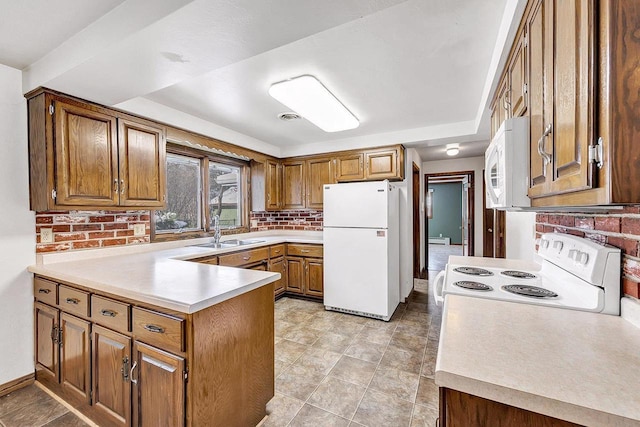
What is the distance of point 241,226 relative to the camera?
405 centimetres

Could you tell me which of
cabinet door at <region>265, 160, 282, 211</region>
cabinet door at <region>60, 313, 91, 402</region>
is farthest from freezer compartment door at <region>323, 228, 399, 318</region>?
cabinet door at <region>60, 313, 91, 402</region>

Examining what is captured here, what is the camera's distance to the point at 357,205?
320cm

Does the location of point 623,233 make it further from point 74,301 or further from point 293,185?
point 293,185

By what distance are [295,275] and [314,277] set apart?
304mm

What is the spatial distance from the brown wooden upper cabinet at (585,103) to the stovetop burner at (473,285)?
46 cm

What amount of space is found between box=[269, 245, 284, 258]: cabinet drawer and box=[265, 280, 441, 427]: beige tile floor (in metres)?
0.75

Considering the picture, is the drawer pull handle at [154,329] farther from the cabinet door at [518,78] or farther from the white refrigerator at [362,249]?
the white refrigerator at [362,249]

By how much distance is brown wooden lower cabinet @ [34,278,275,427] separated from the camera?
Answer: 1239mm

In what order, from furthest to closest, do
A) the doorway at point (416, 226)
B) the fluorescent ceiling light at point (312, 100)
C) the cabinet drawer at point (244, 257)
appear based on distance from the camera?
the doorway at point (416, 226)
the cabinet drawer at point (244, 257)
the fluorescent ceiling light at point (312, 100)

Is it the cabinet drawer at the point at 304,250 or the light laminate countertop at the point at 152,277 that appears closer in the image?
the light laminate countertop at the point at 152,277

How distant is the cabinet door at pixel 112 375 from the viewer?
141cm

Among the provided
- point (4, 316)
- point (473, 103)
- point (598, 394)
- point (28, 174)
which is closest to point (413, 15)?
point (473, 103)

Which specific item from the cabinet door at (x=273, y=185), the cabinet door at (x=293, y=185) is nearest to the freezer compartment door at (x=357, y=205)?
the cabinet door at (x=293, y=185)

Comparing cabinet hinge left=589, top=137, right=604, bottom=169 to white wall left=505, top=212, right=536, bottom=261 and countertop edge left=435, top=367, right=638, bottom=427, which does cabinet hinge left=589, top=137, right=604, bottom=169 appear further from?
white wall left=505, top=212, right=536, bottom=261
